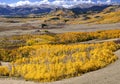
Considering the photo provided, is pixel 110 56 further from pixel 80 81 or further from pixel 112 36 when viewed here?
pixel 112 36

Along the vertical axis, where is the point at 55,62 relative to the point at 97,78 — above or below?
below

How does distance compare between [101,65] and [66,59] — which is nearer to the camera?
[101,65]

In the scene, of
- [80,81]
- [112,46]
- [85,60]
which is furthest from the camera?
[112,46]

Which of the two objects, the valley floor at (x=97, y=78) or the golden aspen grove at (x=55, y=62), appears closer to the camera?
the valley floor at (x=97, y=78)

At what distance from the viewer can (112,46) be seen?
5684cm

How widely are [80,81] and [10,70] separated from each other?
12014 millimetres

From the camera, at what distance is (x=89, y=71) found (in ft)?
132

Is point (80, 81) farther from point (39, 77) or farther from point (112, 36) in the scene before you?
point (112, 36)

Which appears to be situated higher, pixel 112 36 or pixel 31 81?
pixel 31 81

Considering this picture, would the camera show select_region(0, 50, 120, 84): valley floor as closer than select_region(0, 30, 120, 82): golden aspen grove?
Yes

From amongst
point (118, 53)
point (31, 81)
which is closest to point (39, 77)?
point (31, 81)

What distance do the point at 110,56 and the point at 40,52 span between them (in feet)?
49.2

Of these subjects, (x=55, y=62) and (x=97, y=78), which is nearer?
(x=97, y=78)

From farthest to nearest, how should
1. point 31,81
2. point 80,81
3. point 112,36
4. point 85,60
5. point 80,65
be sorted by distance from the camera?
point 112,36, point 85,60, point 80,65, point 31,81, point 80,81
